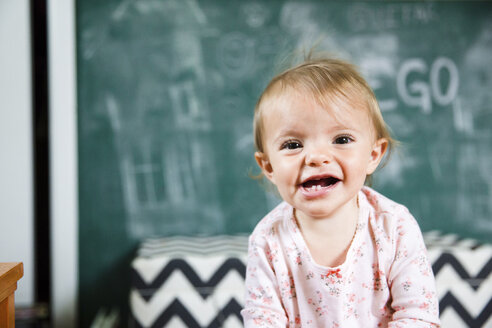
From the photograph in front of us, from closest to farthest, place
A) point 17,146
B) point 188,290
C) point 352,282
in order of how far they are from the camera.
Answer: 1. point 352,282
2. point 188,290
3. point 17,146

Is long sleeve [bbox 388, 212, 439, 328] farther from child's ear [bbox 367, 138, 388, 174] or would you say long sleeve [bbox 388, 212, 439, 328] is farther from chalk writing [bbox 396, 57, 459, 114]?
chalk writing [bbox 396, 57, 459, 114]

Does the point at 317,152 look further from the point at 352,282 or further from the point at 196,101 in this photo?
the point at 196,101

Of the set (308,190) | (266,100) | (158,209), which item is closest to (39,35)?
(158,209)

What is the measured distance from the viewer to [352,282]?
0.71m

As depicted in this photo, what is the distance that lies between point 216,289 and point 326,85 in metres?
0.92

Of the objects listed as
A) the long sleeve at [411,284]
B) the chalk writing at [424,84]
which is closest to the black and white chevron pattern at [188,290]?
the long sleeve at [411,284]

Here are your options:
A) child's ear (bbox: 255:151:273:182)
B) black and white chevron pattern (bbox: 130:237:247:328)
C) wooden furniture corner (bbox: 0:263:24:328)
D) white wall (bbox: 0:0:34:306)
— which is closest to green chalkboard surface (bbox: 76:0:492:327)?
white wall (bbox: 0:0:34:306)

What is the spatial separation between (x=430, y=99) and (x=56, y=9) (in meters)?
1.52

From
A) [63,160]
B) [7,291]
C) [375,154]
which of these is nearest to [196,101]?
[63,160]

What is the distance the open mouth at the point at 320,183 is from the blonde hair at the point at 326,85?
0.34 feet

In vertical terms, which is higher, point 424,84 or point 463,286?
point 424,84

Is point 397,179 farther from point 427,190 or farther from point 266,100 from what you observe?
point 266,100

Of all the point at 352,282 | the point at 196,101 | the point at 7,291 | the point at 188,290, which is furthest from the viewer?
the point at 196,101

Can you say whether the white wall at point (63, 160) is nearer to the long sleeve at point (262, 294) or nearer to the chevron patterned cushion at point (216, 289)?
the chevron patterned cushion at point (216, 289)
